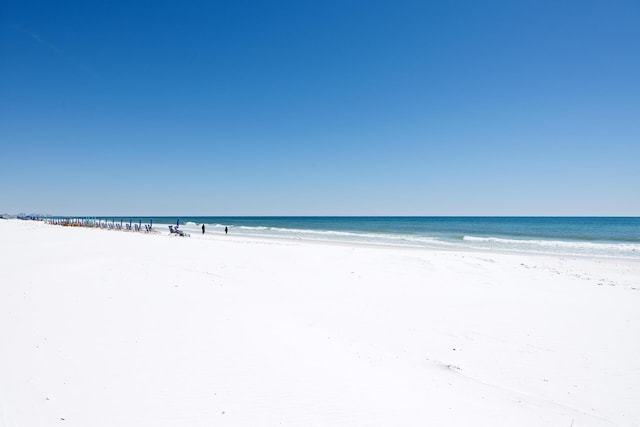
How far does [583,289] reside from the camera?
435 inches

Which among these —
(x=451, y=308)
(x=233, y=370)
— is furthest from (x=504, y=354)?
(x=233, y=370)

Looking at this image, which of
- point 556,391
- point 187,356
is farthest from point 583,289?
point 187,356

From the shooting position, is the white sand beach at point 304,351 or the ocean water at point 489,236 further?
the ocean water at point 489,236

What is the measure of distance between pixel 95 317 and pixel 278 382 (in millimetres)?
4513

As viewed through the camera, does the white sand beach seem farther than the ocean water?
No

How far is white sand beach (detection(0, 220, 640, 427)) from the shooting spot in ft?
12.7

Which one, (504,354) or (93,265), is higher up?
(93,265)

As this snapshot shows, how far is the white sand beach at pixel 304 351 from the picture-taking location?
387cm

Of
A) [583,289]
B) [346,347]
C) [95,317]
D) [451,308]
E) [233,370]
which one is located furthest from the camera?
[583,289]

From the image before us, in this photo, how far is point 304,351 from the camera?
5.43m

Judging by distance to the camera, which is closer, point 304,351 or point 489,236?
point 304,351

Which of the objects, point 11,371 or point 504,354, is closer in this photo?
point 11,371

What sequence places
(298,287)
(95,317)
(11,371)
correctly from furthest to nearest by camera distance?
(298,287) → (95,317) → (11,371)

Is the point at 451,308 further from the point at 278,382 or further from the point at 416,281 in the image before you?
the point at 278,382
